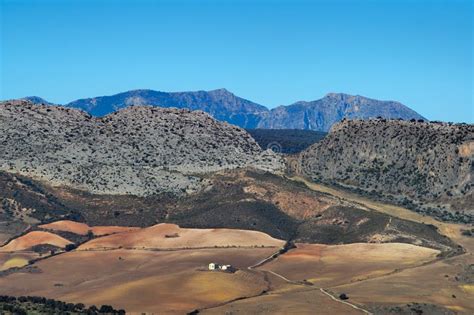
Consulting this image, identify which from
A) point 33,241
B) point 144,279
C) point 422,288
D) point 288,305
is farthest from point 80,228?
point 422,288

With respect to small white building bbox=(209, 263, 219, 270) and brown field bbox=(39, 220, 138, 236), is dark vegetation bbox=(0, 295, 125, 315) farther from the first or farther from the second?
brown field bbox=(39, 220, 138, 236)

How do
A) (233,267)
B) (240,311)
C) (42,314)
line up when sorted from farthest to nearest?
(233,267), (240,311), (42,314)

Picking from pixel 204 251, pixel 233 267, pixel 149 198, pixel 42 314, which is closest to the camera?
pixel 42 314

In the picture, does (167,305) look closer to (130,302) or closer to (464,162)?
(130,302)

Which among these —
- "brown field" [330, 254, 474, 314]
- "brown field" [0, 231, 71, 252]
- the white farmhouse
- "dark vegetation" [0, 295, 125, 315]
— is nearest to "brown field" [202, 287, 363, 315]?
"brown field" [330, 254, 474, 314]

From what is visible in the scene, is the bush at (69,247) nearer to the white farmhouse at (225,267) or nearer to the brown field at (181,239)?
the brown field at (181,239)

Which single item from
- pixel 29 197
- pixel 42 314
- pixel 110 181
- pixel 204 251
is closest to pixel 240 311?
pixel 42 314

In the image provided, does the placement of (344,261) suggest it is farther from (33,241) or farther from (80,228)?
(33,241)

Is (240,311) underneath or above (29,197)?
underneath
